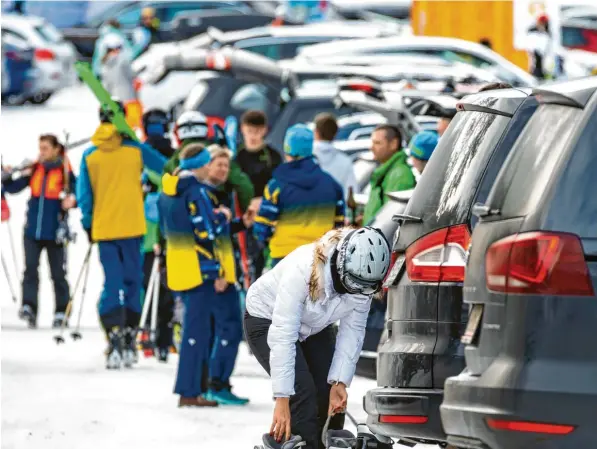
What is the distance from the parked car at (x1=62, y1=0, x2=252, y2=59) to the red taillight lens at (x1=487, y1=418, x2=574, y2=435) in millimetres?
31285

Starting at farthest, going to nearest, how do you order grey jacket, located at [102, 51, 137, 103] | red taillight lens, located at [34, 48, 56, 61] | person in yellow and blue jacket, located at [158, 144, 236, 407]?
red taillight lens, located at [34, 48, 56, 61] → grey jacket, located at [102, 51, 137, 103] → person in yellow and blue jacket, located at [158, 144, 236, 407]

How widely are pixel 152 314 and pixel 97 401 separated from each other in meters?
2.44

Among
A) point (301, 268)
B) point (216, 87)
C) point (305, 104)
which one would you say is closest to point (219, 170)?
point (301, 268)

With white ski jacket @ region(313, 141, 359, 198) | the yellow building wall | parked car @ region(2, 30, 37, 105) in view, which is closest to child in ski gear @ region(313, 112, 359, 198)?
white ski jacket @ region(313, 141, 359, 198)

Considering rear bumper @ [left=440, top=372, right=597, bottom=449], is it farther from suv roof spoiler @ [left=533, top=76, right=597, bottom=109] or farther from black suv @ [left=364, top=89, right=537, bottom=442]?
suv roof spoiler @ [left=533, top=76, right=597, bottom=109]

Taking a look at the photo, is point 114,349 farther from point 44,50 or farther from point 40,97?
point 40,97

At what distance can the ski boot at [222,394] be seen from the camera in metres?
12.5

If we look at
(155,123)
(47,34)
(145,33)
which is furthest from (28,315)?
(145,33)

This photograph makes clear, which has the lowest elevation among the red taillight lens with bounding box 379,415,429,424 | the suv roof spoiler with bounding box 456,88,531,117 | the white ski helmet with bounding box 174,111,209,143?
the red taillight lens with bounding box 379,415,429,424

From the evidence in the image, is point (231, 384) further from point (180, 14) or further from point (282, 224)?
point (180, 14)

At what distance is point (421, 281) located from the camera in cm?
780

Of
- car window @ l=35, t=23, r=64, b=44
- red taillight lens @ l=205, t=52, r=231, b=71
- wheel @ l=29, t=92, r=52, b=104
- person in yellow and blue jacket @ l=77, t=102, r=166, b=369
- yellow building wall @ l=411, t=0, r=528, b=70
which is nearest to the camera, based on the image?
person in yellow and blue jacket @ l=77, t=102, r=166, b=369

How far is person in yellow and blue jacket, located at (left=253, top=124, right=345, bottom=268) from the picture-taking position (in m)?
12.6

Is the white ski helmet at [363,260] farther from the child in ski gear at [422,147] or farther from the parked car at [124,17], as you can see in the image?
the parked car at [124,17]
